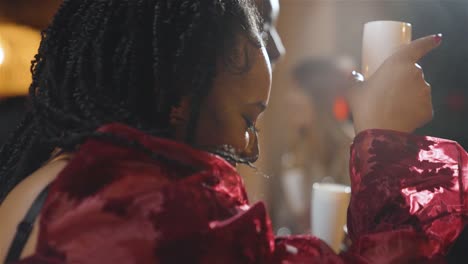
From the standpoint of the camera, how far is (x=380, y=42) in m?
0.91

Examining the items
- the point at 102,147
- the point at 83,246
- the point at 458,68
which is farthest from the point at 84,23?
the point at 458,68

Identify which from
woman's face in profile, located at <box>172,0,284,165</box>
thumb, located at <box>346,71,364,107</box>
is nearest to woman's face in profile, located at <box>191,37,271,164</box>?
woman's face in profile, located at <box>172,0,284,165</box>

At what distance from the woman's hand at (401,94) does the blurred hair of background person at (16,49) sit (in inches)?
50.6

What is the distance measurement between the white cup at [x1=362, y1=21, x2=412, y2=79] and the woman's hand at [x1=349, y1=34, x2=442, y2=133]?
70mm

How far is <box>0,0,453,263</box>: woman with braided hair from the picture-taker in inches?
23.3

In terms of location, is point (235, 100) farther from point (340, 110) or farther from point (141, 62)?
point (340, 110)

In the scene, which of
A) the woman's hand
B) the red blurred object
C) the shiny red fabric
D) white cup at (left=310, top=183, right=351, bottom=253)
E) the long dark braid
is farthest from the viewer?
the red blurred object

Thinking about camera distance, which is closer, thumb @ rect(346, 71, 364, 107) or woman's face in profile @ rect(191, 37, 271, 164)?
woman's face in profile @ rect(191, 37, 271, 164)

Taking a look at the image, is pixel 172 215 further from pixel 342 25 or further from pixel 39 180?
pixel 342 25

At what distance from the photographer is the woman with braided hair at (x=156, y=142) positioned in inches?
23.3

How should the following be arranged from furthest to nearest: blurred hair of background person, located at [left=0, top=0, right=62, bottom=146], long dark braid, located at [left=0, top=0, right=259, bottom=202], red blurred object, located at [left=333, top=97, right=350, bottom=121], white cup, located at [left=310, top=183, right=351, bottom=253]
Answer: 1. red blurred object, located at [left=333, top=97, right=350, bottom=121]
2. blurred hair of background person, located at [left=0, top=0, right=62, bottom=146]
3. white cup, located at [left=310, top=183, right=351, bottom=253]
4. long dark braid, located at [left=0, top=0, right=259, bottom=202]

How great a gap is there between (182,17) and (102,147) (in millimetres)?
189

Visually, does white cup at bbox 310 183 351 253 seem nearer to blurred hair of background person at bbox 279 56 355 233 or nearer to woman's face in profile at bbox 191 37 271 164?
woman's face in profile at bbox 191 37 271 164

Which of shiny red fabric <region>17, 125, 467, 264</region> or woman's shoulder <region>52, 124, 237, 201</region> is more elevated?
woman's shoulder <region>52, 124, 237, 201</region>
